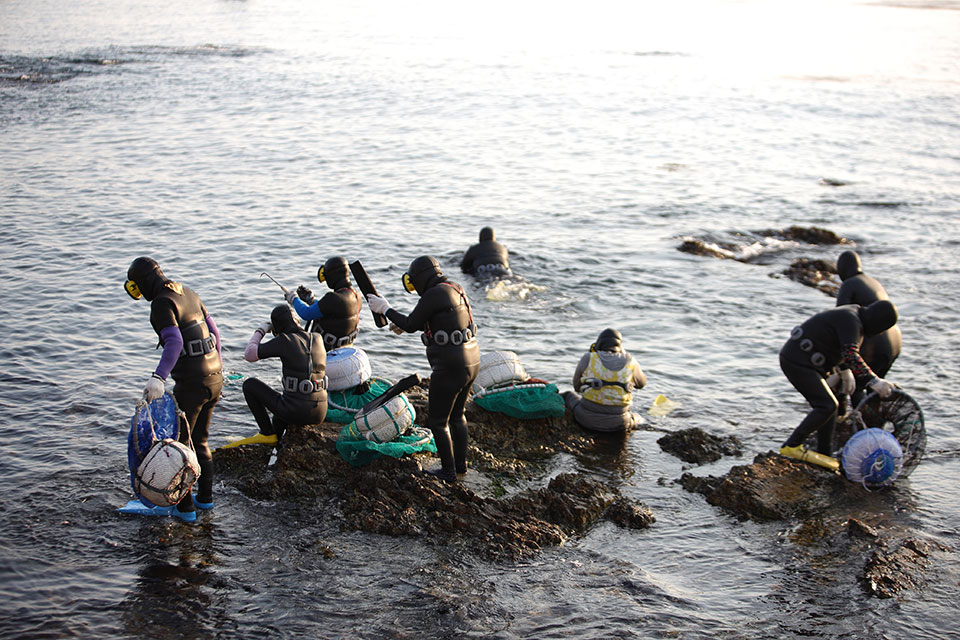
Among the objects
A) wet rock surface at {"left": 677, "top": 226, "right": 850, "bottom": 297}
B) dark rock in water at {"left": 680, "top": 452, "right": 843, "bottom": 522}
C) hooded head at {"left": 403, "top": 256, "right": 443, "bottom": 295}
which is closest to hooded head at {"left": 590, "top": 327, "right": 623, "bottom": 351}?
dark rock in water at {"left": 680, "top": 452, "right": 843, "bottom": 522}

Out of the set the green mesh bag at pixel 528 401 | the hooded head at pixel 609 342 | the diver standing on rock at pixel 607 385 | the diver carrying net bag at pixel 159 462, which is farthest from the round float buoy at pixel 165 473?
the hooded head at pixel 609 342

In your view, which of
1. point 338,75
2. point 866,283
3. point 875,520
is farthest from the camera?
point 338,75

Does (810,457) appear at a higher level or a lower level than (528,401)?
lower

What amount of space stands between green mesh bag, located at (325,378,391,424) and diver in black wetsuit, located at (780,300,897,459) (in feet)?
15.1

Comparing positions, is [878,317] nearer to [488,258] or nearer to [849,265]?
[849,265]

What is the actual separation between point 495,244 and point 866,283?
7.29m

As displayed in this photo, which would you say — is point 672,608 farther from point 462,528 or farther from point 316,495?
point 316,495

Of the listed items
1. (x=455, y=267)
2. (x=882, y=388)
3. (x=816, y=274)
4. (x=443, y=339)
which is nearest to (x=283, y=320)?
(x=443, y=339)

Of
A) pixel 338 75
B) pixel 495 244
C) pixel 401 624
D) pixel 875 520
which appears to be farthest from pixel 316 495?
pixel 338 75

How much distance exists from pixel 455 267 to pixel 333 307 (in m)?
7.27

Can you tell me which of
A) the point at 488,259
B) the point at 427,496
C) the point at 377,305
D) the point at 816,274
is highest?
the point at 377,305

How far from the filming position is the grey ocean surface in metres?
6.96

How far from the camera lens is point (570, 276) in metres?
16.6

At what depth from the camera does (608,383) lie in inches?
387
